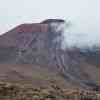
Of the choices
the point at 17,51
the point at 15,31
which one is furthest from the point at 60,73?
the point at 15,31

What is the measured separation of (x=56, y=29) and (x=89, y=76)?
1124cm

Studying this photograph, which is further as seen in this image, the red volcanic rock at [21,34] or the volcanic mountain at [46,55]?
the red volcanic rock at [21,34]

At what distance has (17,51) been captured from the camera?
5403 centimetres

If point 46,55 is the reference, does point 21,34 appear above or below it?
above

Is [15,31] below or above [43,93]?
above

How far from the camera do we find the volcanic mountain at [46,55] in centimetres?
4703

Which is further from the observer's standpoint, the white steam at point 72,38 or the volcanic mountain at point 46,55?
the white steam at point 72,38

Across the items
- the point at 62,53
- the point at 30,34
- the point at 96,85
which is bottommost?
the point at 96,85

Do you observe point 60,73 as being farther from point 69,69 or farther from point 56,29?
point 56,29

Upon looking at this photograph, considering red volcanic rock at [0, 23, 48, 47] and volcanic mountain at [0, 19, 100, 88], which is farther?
red volcanic rock at [0, 23, 48, 47]

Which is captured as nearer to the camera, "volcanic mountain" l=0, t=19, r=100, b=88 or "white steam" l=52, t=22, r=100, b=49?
"volcanic mountain" l=0, t=19, r=100, b=88

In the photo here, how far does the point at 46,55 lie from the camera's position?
5134cm

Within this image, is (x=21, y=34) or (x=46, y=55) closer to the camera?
(x=46, y=55)

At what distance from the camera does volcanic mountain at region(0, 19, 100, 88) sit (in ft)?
154
